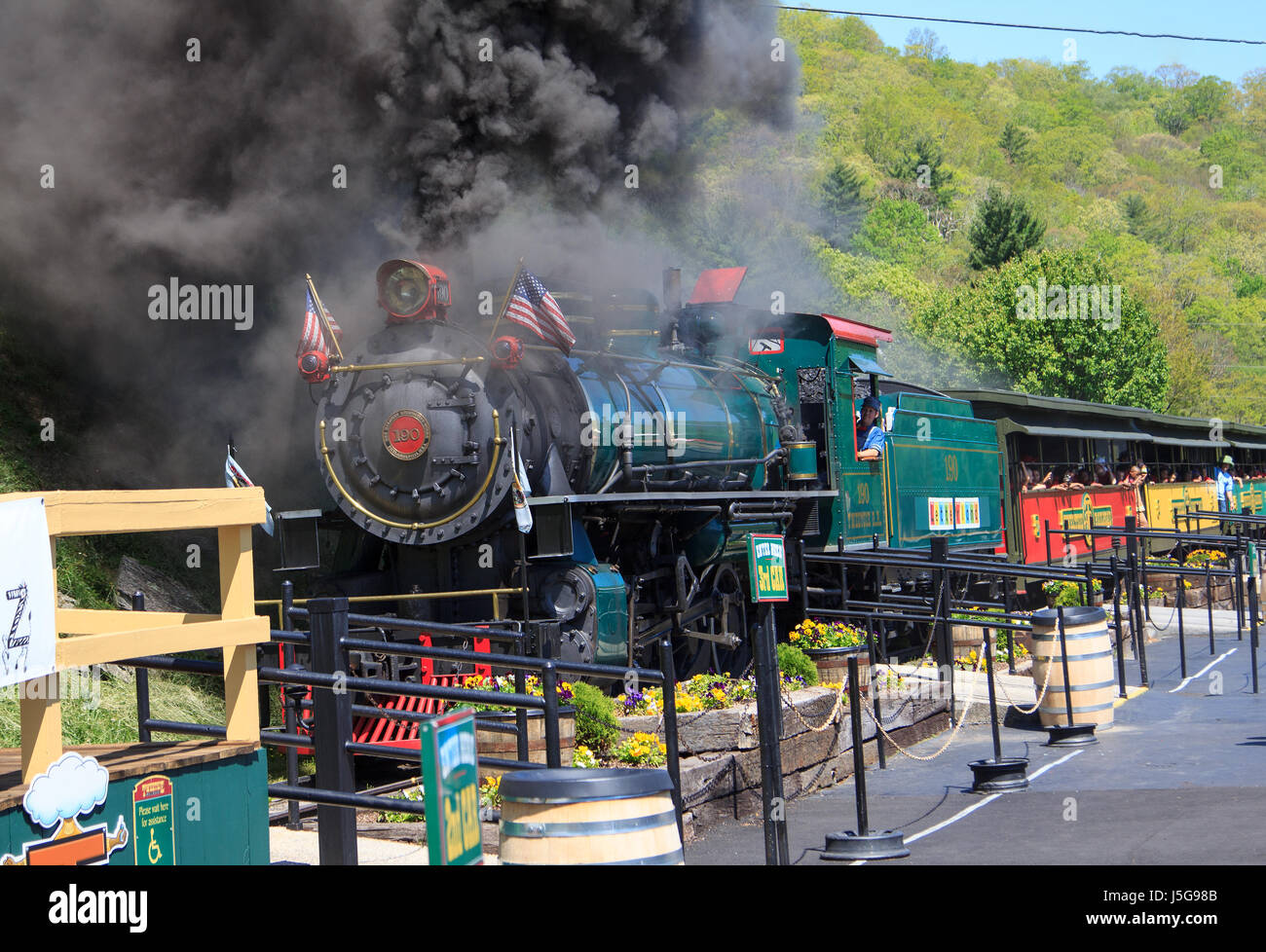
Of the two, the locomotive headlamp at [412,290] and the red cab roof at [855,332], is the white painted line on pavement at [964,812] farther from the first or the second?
the red cab roof at [855,332]

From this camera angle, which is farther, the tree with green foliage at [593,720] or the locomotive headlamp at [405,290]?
the locomotive headlamp at [405,290]

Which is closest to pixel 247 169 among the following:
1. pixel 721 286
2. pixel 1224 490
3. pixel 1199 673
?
pixel 721 286

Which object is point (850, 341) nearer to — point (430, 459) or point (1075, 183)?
point (430, 459)

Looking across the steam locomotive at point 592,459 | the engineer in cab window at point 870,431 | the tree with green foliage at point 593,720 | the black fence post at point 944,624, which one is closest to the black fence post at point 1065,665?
the black fence post at point 944,624

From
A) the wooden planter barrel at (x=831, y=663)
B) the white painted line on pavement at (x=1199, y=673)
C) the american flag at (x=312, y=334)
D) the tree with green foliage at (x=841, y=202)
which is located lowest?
the white painted line on pavement at (x=1199, y=673)

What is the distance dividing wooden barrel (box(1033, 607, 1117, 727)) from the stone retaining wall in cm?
137

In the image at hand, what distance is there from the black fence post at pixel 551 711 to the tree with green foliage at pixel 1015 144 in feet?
379

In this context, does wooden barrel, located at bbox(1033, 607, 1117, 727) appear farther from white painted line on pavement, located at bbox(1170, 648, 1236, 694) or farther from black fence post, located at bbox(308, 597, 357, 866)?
black fence post, located at bbox(308, 597, 357, 866)

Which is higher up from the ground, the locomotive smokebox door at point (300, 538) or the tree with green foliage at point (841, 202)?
the tree with green foliage at point (841, 202)

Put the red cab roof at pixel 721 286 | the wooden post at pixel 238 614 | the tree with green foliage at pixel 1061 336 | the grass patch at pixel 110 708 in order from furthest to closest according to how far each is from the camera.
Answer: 1. the tree with green foliage at pixel 1061 336
2. the red cab roof at pixel 721 286
3. the grass patch at pixel 110 708
4. the wooden post at pixel 238 614

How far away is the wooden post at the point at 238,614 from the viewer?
4191mm

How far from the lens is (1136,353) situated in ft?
138

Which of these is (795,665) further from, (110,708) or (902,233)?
(902,233)
